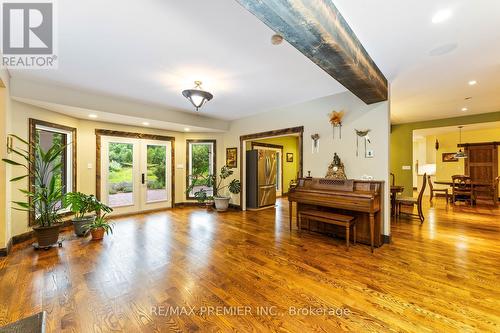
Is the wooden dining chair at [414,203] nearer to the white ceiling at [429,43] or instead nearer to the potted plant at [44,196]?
the white ceiling at [429,43]

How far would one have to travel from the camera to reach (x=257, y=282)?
2287 mm

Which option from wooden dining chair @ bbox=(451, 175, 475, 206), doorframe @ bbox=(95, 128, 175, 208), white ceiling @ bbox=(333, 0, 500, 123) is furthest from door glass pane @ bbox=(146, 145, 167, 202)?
wooden dining chair @ bbox=(451, 175, 475, 206)

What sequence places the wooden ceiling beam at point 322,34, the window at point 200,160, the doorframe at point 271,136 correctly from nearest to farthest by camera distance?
1. the wooden ceiling beam at point 322,34
2. the doorframe at point 271,136
3. the window at point 200,160

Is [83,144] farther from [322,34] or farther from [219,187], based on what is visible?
[322,34]

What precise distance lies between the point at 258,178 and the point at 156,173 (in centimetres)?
288

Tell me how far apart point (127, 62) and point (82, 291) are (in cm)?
267

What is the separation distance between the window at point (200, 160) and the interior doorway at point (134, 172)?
56 cm

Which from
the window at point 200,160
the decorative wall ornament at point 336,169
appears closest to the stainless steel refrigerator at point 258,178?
the window at point 200,160

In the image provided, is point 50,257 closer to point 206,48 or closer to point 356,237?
point 206,48

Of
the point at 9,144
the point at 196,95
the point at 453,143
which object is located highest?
the point at 196,95

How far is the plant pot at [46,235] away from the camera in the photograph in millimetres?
3191

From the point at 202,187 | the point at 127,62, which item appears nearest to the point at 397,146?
the point at 202,187

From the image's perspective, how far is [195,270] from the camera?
2557 millimetres

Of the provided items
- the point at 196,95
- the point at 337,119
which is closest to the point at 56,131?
the point at 196,95
